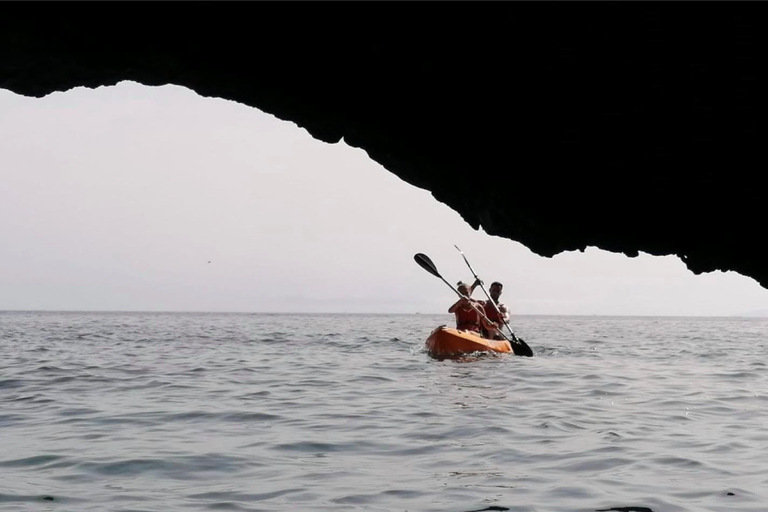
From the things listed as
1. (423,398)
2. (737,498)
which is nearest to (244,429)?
(423,398)

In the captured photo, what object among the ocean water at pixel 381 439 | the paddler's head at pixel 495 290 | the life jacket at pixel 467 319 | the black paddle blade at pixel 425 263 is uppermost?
the black paddle blade at pixel 425 263

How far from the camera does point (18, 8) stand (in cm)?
286

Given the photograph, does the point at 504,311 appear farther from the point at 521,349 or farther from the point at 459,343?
the point at 459,343

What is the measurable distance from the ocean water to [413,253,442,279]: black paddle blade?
2.25 m

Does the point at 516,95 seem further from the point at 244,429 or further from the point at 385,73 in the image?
the point at 244,429

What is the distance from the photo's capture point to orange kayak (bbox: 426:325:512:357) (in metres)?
18.8

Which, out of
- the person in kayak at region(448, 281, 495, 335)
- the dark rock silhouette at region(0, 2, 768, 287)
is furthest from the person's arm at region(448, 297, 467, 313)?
the dark rock silhouette at region(0, 2, 768, 287)

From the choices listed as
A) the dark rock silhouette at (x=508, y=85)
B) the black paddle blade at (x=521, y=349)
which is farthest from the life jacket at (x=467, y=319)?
the dark rock silhouette at (x=508, y=85)

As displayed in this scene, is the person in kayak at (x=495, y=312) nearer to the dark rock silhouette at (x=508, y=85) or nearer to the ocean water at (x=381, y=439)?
the ocean water at (x=381, y=439)

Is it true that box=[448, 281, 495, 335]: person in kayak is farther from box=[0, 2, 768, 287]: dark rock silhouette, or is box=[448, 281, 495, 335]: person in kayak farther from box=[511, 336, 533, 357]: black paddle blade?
box=[0, 2, 768, 287]: dark rock silhouette

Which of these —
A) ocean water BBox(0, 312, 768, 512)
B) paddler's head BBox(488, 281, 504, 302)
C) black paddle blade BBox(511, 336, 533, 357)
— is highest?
paddler's head BBox(488, 281, 504, 302)

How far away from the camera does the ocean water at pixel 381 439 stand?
7148mm

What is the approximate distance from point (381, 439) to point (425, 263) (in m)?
8.54

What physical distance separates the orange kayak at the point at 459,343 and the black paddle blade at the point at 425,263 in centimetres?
159
